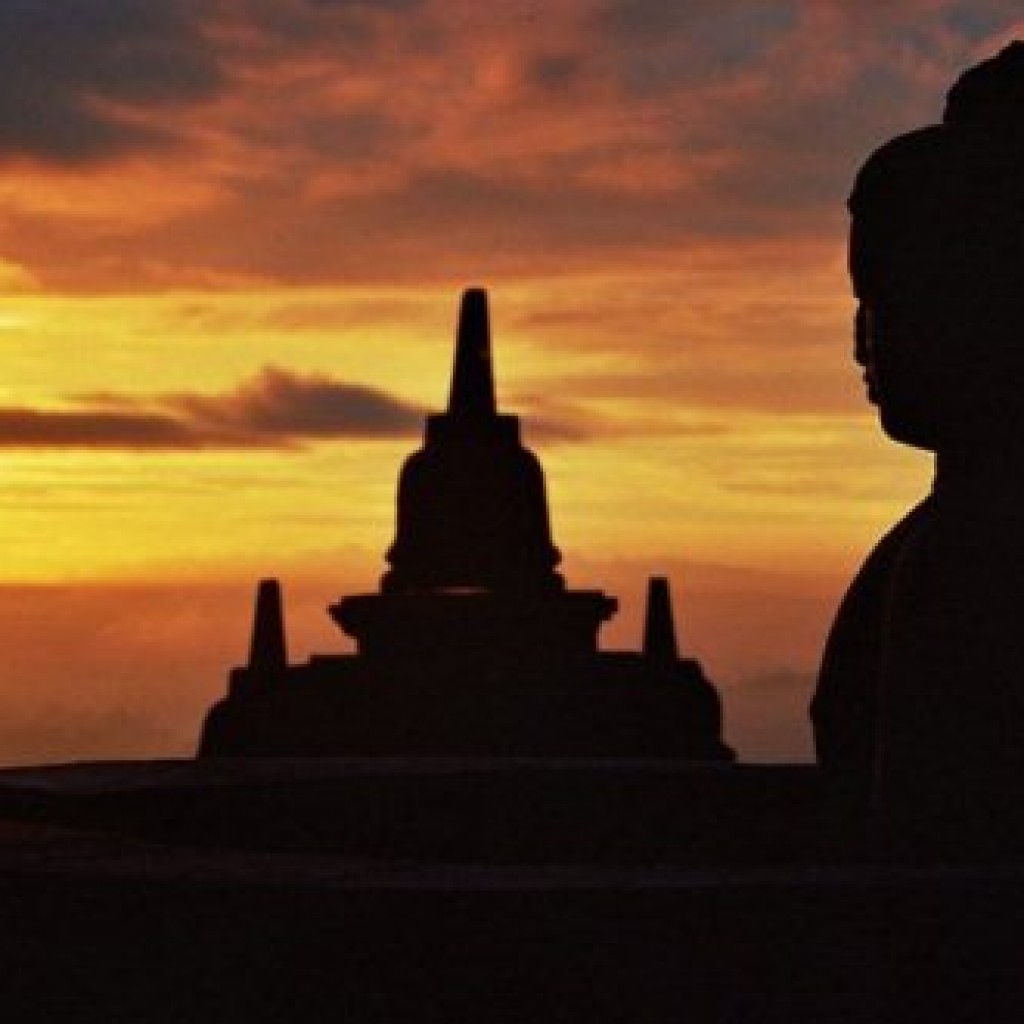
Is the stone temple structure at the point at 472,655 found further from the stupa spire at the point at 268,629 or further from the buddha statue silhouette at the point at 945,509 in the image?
the buddha statue silhouette at the point at 945,509

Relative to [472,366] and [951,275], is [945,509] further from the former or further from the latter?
[472,366]

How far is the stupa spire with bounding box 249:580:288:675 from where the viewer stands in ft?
78.6

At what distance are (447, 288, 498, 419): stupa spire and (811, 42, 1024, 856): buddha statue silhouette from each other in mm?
17342

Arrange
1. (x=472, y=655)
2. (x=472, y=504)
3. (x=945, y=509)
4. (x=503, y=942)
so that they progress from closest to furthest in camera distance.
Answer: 1. (x=503, y=942)
2. (x=945, y=509)
3. (x=472, y=655)
4. (x=472, y=504)

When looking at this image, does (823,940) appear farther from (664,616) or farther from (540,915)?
(664,616)

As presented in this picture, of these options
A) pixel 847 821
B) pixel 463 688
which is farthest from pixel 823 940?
pixel 463 688

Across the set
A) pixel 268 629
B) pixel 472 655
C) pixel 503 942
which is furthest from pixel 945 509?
pixel 268 629

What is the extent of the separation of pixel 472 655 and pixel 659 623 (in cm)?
325

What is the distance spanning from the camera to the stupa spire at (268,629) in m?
24.0

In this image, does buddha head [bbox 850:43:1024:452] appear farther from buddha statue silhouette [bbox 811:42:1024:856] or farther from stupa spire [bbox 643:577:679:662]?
stupa spire [bbox 643:577:679:662]

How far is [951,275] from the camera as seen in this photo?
5902 mm

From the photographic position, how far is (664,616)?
24406mm

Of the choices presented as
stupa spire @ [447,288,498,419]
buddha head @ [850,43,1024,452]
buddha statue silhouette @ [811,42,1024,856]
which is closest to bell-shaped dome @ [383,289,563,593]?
stupa spire @ [447,288,498,419]

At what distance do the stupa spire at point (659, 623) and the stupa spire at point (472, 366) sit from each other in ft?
8.13
